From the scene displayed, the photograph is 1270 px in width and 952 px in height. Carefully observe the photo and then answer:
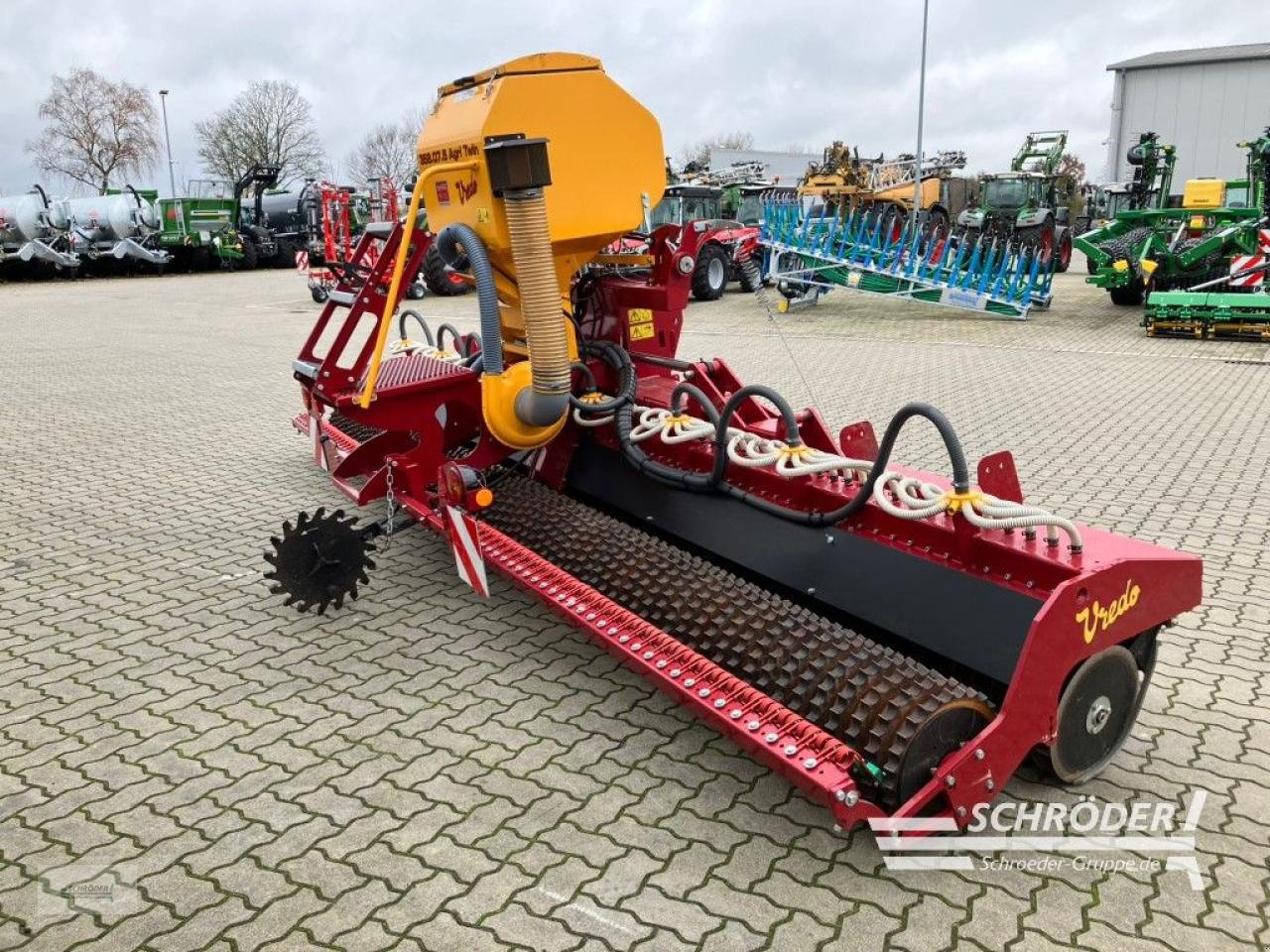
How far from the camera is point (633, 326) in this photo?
15.3ft

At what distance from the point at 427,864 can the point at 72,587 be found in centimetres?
298

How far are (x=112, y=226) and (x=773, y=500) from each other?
27.5 metres

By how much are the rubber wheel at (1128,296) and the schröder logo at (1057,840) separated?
47.4 feet

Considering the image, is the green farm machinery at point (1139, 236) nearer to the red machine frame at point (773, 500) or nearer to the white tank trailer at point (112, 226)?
the red machine frame at point (773, 500)

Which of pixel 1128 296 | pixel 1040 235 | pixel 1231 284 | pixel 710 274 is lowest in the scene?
pixel 1128 296

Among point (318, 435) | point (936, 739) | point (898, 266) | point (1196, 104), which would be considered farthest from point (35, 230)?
point (1196, 104)

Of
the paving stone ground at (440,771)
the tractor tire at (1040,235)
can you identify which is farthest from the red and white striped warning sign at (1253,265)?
the paving stone ground at (440,771)

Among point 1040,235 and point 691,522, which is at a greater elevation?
point 1040,235

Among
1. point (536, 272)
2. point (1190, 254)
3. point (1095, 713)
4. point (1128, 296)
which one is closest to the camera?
point (1095, 713)

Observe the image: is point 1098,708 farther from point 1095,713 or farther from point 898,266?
point 898,266

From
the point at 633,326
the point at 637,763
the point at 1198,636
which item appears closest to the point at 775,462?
the point at 637,763

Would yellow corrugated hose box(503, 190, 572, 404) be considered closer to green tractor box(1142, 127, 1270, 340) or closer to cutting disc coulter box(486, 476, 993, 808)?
cutting disc coulter box(486, 476, 993, 808)

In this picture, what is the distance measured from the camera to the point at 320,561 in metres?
4.12

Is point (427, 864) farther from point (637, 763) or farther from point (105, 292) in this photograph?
point (105, 292)
